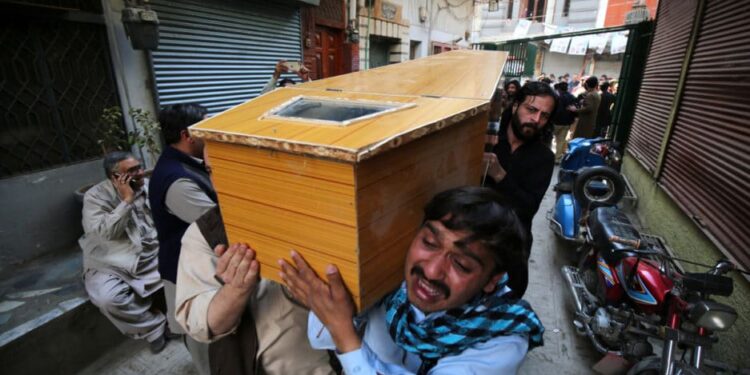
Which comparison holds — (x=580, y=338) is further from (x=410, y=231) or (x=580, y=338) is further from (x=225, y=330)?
(x=225, y=330)

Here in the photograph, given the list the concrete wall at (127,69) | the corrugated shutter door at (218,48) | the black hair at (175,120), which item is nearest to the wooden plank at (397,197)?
the black hair at (175,120)

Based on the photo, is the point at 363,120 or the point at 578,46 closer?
the point at 363,120

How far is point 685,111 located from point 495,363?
5.03 m

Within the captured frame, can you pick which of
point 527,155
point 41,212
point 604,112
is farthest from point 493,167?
point 604,112

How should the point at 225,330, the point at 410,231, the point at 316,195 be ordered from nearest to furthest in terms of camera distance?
1. the point at 316,195
2. the point at 410,231
3. the point at 225,330

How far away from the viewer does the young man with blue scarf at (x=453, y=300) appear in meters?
0.93

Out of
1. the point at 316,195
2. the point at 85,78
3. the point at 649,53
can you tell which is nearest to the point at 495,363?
the point at 316,195

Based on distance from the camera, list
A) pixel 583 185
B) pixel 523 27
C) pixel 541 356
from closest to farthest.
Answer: pixel 541 356 < pixel 583 185 < pixel 523 27

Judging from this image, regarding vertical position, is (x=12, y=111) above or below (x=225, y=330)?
above

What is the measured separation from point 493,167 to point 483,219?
88 centimetres

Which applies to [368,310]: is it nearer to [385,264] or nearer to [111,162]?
[385,264]

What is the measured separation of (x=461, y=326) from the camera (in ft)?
3.23

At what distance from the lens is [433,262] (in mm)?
971

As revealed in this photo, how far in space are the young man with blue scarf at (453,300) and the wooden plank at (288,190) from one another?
16 centimetres
